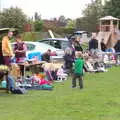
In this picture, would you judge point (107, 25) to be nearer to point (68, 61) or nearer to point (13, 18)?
point (13, 18)

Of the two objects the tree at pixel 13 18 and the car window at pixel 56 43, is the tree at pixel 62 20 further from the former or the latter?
the car window at pixel 56 43

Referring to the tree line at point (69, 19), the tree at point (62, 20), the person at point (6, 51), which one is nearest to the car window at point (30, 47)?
→ the person at point (6, 51)

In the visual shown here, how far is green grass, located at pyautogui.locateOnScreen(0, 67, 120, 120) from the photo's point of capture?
1215 centimetres

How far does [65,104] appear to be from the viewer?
1395 cm

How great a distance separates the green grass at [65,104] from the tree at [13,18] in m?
38.9

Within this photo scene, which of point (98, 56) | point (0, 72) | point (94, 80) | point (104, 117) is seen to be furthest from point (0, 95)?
point (98, 56)

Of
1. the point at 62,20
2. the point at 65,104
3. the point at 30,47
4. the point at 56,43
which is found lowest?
the point at 65,104

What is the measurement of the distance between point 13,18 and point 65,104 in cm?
4462

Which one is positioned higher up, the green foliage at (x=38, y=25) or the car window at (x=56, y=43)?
the green foliage at (x=38, y=25)

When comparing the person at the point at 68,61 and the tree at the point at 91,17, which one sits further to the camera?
the tree at the point at 91,17

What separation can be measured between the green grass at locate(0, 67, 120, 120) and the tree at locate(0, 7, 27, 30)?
3887 centimetres

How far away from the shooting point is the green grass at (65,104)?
478 inches

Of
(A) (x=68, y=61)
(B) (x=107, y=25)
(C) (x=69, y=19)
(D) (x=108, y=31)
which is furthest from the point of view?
(C) (x=69, y=19)

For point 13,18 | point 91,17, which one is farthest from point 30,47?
point 91,17
